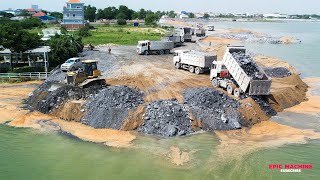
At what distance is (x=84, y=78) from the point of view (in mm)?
26344

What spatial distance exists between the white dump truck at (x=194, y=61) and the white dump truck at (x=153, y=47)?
895 centimetres

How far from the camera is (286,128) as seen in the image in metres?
22.2

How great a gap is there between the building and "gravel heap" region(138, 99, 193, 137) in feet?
247

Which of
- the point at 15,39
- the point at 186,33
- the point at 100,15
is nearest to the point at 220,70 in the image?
the point at 15,39

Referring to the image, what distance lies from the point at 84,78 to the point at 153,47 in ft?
61.4

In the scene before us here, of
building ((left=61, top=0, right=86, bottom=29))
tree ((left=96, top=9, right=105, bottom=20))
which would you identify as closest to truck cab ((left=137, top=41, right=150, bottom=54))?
building ((left=61, top=0, right=86, bottom=29))

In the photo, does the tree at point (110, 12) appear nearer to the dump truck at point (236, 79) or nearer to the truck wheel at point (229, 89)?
the dump truck at point (236, 79)

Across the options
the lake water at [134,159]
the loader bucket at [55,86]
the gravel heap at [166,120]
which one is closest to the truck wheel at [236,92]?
the gravel heap at [166,120]

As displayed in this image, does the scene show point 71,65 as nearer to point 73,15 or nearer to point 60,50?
point 60,50

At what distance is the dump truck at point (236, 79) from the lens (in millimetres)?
23969

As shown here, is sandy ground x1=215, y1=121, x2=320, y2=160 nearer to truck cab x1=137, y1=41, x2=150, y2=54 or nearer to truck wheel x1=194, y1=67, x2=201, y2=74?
truck wheel x1=194, y1=67, x2=201, y2=74

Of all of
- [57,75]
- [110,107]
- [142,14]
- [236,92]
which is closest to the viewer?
[110,107]

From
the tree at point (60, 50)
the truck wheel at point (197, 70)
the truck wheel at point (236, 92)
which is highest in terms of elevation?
the tree at point (60, 50)

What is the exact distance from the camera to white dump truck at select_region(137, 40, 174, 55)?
43312mm
